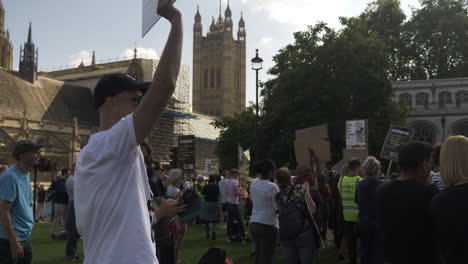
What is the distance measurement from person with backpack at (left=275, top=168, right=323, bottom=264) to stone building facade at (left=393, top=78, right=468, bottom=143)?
132 ft

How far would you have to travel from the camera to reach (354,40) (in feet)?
106

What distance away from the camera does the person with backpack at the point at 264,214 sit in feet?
22.6

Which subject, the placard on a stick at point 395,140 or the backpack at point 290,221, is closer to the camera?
the backpack at point 290,221

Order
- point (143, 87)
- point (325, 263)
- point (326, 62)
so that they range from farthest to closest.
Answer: point (326, 62) < point (325, 263) < point (143, 87)

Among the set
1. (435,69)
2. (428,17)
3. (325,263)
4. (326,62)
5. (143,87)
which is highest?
(428,17)

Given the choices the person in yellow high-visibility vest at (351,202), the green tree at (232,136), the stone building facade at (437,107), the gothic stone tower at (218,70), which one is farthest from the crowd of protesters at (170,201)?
the gothic stone tower at (218,70)

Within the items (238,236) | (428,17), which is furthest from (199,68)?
(238,236)

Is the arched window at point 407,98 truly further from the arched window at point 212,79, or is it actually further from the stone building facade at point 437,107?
the arched window at point 212,79

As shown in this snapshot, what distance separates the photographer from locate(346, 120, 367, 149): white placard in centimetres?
1357

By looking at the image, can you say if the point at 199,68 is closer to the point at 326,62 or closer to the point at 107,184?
the point at 326,62

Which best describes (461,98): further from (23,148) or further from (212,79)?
(212,79)

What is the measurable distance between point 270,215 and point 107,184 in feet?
16.1

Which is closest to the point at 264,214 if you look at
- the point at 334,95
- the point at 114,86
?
the point at 114,86

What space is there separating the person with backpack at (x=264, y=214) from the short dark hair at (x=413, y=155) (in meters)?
3.04
